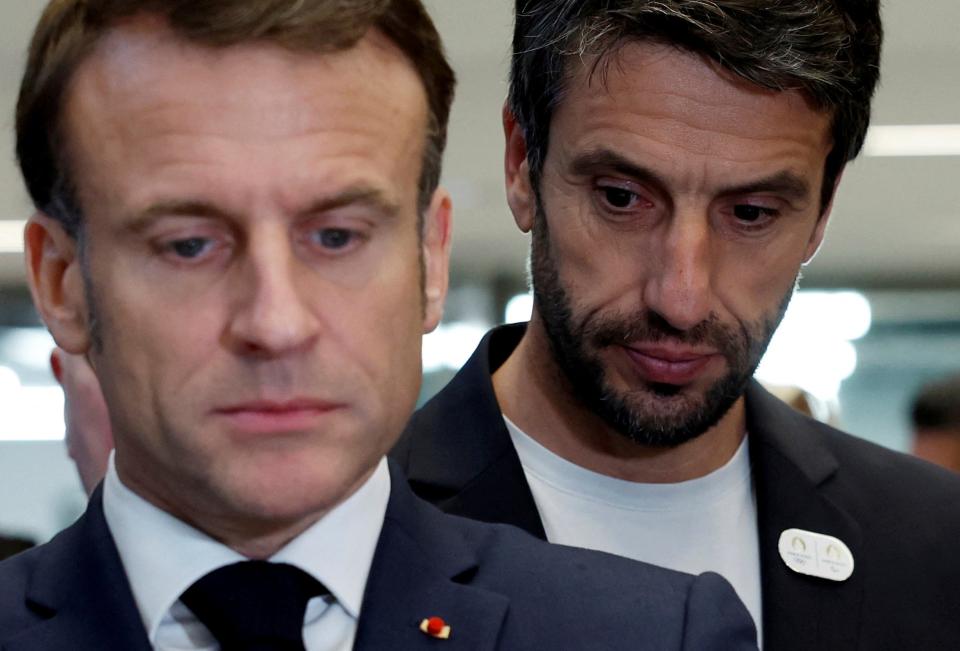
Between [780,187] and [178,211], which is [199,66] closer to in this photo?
[178,211]

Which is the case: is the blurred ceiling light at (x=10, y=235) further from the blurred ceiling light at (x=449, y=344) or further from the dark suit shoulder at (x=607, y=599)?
the dark suit shoulder at (x=607, y=599)

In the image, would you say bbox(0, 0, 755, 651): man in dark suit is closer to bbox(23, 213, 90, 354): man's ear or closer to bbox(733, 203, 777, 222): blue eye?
bbox(23, 213, 90, 354): man's ear

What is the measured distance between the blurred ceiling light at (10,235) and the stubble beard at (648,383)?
6.27m

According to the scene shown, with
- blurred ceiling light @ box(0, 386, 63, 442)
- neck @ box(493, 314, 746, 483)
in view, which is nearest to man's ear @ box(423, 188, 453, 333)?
neck @ box(493, 314, 746, 483)

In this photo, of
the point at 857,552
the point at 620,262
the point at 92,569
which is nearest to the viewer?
the point at 92,569

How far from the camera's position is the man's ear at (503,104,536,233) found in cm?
197

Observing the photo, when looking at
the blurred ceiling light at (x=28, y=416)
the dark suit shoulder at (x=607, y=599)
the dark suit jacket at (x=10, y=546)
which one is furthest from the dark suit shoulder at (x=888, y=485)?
the blurred ceiling light at (x=28, y=416)

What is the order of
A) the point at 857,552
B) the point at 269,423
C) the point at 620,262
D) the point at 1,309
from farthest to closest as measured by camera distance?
the point at 1,309 → the point at 857,552 → the point at 620,262 → the point at 269,423

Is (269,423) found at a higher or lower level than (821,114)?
lower

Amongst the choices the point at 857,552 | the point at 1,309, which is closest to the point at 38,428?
the point at 1,309

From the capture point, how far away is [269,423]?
1150mm

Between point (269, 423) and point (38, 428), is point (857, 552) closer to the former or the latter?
point (269, 423)

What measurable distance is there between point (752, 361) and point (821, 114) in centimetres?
30

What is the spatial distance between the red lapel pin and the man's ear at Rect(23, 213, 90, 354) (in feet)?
1.16
